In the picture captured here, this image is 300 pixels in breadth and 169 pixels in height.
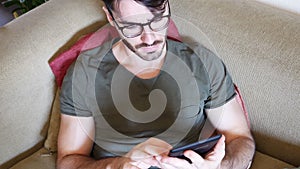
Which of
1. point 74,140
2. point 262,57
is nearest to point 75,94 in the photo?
point 74,140

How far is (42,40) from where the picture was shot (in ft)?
4.47

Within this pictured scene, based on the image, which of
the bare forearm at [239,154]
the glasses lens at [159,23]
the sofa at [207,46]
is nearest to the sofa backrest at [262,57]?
the sofa at [207,46]

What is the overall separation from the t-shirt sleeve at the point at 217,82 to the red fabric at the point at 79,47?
0.17 metres

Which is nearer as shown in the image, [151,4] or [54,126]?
[151,4]

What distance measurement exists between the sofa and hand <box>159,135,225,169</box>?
290 mm

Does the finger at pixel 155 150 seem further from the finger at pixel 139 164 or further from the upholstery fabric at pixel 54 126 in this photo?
the upholstery fabric at pixel 54 126

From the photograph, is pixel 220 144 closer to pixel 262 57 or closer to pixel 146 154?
pixel 146 154

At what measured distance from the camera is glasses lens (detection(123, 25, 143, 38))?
1.12 meters

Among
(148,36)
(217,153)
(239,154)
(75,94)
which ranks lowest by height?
(239,154)

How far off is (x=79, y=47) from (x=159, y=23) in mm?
338

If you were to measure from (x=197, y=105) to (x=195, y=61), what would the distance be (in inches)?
5.2

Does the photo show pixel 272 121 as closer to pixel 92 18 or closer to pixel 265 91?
pixel 265 91

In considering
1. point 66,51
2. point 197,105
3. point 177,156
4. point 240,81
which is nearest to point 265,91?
point 240,81

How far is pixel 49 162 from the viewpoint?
1.38m
